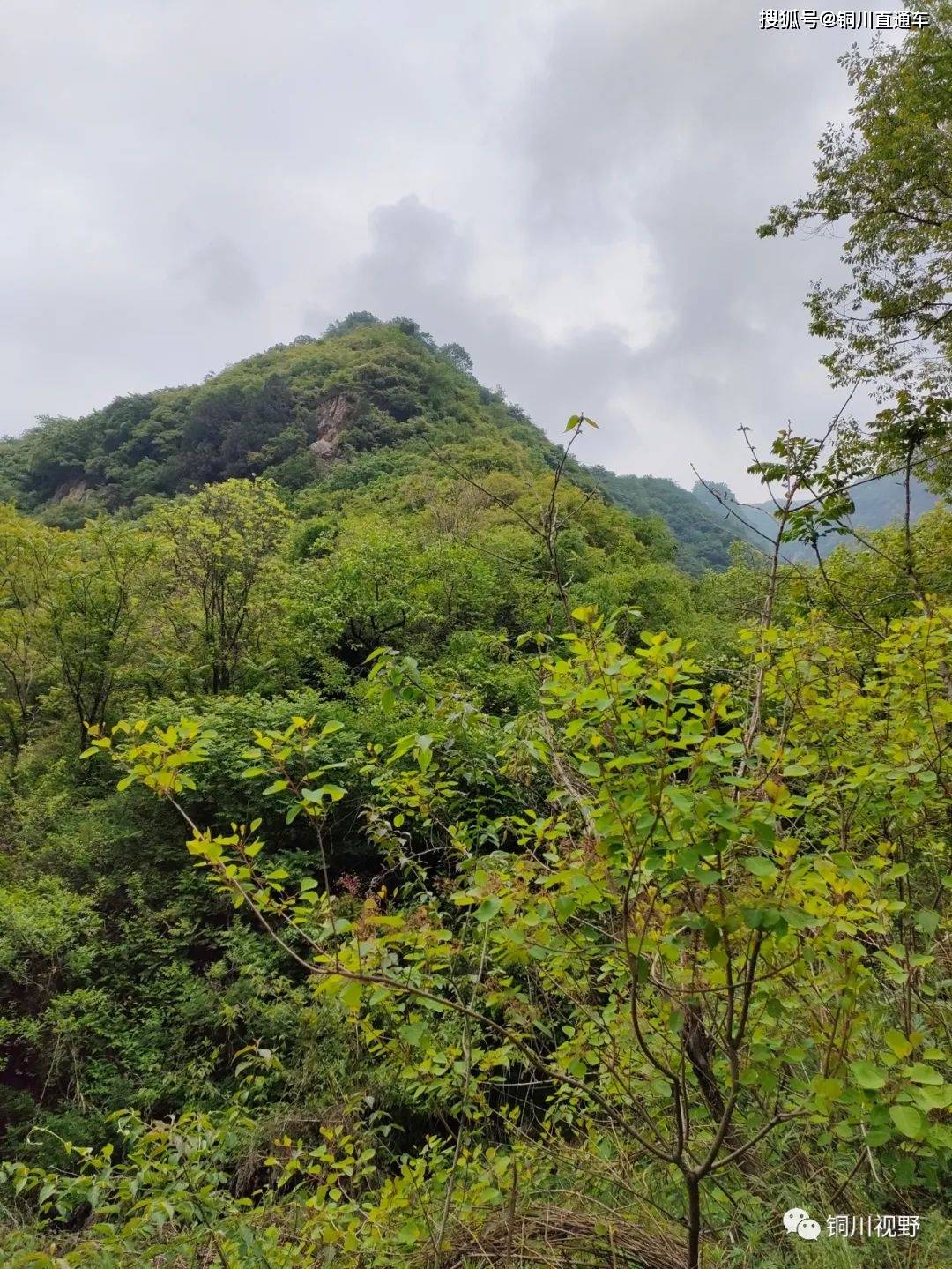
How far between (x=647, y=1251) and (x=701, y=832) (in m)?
1.69

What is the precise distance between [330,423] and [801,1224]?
41.7m

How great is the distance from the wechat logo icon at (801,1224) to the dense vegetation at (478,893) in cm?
11

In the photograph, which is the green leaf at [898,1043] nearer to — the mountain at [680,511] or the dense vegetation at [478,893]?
the dense vegetation at [478,893]

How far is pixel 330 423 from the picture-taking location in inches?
1553

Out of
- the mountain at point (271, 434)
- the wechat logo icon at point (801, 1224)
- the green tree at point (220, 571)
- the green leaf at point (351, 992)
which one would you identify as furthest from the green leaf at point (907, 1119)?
the mountain at point (271, 434)

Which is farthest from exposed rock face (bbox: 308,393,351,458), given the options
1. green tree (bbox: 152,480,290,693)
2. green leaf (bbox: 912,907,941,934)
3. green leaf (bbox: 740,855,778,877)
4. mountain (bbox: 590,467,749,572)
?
green leaf (bbox: 740,855,778,877)

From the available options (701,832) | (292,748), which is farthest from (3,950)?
(701,832)

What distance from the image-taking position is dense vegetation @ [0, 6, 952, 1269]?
1.59m

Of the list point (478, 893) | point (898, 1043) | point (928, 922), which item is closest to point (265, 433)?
point (478, 893)

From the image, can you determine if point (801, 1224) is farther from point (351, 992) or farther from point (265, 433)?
point (265, 433)

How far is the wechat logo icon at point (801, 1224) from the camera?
6.23 ft

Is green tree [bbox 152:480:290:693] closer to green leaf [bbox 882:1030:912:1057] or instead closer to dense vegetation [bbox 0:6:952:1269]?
dense vegetation [bbox 0:6:952:1269]

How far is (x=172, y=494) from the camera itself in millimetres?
37906

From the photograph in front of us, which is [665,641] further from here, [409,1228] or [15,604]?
[15,604]
